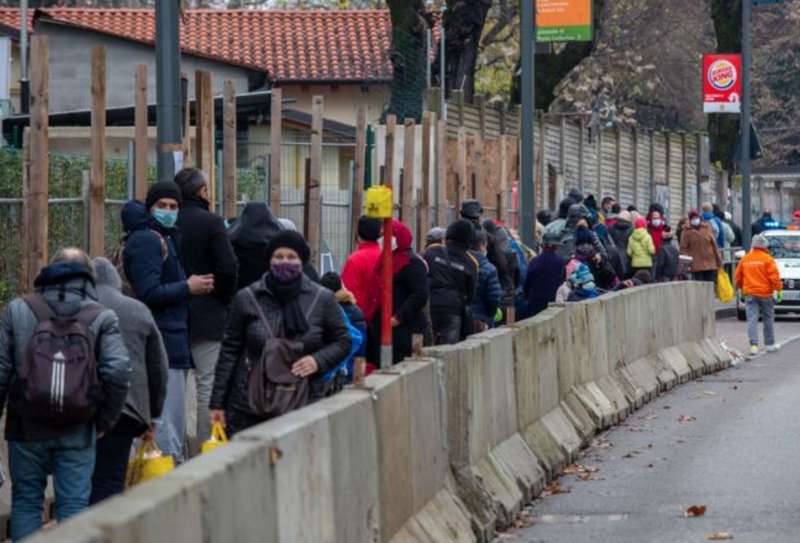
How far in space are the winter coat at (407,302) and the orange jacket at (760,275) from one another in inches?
527

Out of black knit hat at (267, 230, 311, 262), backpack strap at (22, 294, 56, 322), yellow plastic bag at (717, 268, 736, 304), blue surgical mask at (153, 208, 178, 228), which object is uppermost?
blue surgical mask at (153, 208, 178, 228)

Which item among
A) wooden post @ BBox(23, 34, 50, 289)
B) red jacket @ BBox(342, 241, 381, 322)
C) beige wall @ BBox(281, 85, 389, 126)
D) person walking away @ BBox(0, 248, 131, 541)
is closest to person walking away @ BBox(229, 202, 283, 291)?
wooden post @ BBox(23, 34, 50, 289)

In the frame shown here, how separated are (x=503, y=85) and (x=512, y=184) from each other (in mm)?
32776

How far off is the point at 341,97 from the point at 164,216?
1728 inches

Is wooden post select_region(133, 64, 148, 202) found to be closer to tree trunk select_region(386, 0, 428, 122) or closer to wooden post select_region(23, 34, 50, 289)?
wooden post select_region(23, 34, 50, 289)

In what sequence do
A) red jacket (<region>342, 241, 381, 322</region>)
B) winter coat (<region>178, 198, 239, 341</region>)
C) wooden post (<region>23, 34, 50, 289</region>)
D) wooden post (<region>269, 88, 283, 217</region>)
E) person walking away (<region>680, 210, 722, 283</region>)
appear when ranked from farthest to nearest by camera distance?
person walking away (<region>680, 210, 722, 283</region>), wooden post (<region>269, 88, 283, 217</region>), red jacket (<region>342, 241, 381, 322</region>), wooden post (<region>23, 34, 50, 289</region>), winter coat (<region>178, 198, 239, 341</region>)

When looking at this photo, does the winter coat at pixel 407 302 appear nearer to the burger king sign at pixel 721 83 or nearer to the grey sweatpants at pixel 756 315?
the grey sweatpants at pixel 756 315

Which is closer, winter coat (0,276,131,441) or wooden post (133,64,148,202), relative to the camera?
winter coat (0,276,131,441)

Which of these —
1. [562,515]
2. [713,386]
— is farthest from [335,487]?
[713,386]

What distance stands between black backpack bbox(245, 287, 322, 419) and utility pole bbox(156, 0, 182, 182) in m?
3.58

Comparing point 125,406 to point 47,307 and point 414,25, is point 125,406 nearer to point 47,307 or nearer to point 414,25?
point 47,307

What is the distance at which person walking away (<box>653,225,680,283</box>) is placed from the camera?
3097 centimetres

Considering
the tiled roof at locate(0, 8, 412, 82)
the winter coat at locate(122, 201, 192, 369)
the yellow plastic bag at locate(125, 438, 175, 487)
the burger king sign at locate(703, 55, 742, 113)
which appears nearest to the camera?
A: the yellow plastic bag at locate(125, 438, 175, 487)

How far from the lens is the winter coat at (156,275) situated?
11.2m
